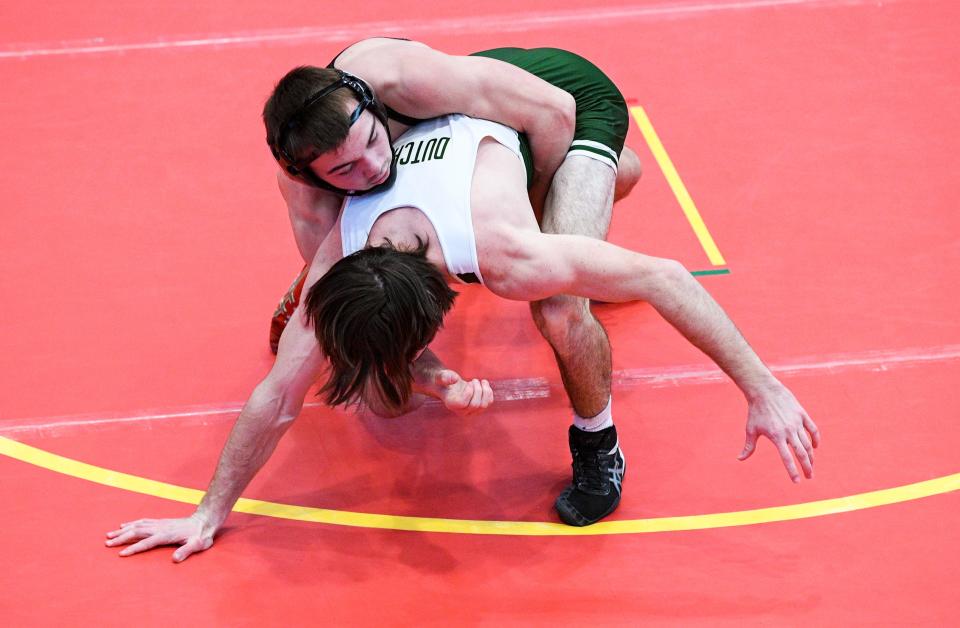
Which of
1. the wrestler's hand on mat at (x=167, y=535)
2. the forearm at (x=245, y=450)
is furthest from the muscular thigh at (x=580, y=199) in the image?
the wrestler's hand on mat at (x=167, y=535)

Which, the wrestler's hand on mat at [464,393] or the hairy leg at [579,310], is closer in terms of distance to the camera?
the wrestler's hand on mat at [464,393]

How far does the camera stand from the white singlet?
10.4 ft

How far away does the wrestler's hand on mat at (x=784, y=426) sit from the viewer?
3.10 m

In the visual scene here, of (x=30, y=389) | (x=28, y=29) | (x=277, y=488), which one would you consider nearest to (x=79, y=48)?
(x=28, y=29)

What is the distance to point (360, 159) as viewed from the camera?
3.15 meters

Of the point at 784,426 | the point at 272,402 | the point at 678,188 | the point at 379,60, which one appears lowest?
the point at 678,188

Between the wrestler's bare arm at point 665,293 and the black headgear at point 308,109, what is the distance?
47cm

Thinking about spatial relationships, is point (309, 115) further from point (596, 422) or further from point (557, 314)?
point (596, 422)

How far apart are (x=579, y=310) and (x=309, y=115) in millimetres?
984

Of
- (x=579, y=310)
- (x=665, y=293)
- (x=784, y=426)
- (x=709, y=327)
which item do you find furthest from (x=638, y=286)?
(x=784, y=426)

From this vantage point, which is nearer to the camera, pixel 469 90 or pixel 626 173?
pixel 469 90

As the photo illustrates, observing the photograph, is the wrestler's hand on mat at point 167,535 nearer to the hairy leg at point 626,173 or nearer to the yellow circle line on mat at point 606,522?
the yellow circle line on mat at point 606,522

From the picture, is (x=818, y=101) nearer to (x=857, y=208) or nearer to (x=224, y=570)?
(x=857, y=208)

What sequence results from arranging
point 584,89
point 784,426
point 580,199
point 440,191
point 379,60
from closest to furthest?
1. point 784,426
2. point 440,191
3. point 379,60
4. point 580,199
5. point 584,89
